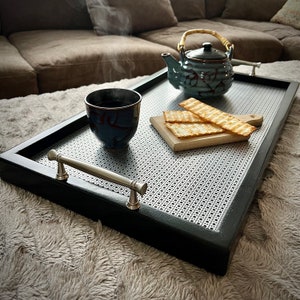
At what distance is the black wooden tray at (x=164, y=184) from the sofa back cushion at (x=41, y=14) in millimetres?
1628

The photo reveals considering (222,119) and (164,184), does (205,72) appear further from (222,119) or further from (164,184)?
(164,184)

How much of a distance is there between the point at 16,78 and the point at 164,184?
3.90ft

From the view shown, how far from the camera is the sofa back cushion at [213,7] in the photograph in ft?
9.42

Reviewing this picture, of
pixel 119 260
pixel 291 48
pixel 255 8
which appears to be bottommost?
pixel 291 48

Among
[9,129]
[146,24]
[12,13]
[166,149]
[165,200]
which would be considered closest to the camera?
[165,200]

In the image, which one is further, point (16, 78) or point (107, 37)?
point (107, 37)

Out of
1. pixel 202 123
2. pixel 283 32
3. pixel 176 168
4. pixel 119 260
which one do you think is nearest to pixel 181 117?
pixel 202 123

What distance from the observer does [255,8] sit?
279 cm

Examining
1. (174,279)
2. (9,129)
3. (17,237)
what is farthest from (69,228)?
(9,129)

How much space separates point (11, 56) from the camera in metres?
1.65

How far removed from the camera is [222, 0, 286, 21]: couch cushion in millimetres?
2773

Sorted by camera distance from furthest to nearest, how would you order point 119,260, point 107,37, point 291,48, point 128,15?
1. point 291,48
2. point 128,15
3. point 107,37
4. point 119,260

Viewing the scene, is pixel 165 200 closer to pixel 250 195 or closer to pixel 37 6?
pixel 250 195

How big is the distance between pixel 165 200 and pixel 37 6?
198 centimetres
